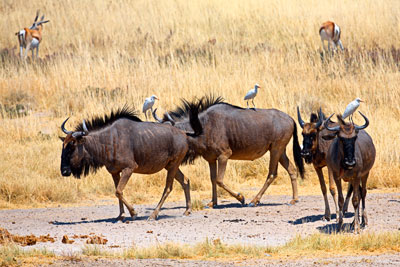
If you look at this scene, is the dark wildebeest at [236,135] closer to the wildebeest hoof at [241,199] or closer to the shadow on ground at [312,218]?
the wildebeest hoof at [241,199]

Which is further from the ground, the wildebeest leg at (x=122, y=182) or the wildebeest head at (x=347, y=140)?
the wildebeest head at (x=347, y=140)

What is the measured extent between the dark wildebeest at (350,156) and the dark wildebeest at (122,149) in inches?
99.2

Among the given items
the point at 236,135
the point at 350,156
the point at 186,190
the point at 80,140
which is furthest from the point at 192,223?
the point at 350,156

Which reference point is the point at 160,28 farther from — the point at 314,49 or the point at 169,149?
the point at 169,149

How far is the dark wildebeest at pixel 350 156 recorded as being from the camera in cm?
898

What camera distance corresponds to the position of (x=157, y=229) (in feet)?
32.3

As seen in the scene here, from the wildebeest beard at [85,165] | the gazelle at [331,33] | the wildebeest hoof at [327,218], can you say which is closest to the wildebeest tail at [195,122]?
the wildebeest beard at [85,165]

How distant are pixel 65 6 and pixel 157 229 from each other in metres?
22.4

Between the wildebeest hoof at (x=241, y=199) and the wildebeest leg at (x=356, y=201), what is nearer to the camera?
the wildebeest leg at (x=356, y=201)

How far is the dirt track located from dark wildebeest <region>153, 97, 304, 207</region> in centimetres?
60

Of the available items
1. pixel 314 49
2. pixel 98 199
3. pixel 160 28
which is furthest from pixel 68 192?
pixel 160 28

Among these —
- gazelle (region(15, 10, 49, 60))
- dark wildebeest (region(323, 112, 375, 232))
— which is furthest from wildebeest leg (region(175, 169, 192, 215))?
gazelle (region(15, 10, 49, 60))

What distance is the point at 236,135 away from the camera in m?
12.3

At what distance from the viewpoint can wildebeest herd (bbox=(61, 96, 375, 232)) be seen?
30.6 ft
